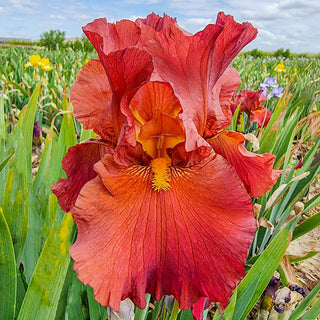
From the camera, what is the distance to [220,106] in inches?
29.6

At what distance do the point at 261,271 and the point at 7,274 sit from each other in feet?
1.99

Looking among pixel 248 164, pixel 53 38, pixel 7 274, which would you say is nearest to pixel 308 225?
pixel 248 164

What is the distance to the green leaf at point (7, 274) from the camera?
2.36 ft

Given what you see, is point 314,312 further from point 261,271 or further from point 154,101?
point 154,101

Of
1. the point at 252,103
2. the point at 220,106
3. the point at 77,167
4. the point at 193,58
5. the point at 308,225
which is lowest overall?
the point at 308,225

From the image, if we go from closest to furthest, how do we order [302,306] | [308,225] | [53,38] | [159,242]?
[159,242] → [302,306] → [308,225] → [53,38]

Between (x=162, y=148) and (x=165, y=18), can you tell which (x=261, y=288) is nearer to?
(x=162, y=148)

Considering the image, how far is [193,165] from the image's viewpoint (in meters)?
0.64

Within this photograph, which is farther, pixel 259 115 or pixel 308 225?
pixel 259 115

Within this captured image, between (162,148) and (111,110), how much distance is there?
0.42 feet

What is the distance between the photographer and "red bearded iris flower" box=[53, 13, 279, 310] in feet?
1.79

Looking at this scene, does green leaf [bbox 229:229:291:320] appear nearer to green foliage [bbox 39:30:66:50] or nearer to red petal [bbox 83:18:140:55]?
red petal [bbox 83:18:140:55]

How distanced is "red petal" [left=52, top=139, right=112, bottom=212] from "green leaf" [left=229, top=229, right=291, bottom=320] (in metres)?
0.48

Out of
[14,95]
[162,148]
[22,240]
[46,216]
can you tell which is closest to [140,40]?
[162,148]
